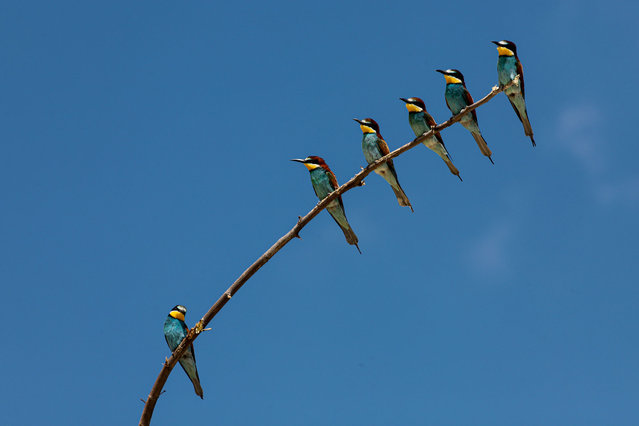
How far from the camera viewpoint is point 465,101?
641 centimetres

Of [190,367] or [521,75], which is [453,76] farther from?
[190,367]

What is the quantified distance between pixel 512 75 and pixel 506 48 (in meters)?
0.36

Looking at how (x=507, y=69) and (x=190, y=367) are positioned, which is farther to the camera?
(x=507, y=69)

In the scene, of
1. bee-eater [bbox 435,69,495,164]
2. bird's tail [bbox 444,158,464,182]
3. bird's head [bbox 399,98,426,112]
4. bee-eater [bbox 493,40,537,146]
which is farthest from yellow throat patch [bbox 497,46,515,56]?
bird's tail [bbox 444,158,464,182]

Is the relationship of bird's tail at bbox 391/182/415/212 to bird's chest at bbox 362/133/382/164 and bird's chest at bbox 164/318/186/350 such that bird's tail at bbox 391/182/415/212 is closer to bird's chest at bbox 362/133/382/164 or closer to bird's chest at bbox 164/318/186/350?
bird's chest at bbox 362/133/382/164

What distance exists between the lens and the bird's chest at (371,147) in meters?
6.47

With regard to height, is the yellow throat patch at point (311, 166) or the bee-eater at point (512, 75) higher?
the bee-eater at point (512, 75)

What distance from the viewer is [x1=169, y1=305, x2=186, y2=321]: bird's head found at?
6.60 m

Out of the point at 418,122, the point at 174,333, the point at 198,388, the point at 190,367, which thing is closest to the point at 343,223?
the point at 418,122

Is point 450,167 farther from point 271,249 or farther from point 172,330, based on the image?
point 172,330

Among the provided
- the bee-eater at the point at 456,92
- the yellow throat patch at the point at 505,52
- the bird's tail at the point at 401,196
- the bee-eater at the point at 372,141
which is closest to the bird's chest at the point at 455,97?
the bee-eater at the point at 456,92

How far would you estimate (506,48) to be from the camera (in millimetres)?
6352

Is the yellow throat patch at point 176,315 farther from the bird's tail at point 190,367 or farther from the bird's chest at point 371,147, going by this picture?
the bird's chest at point 371,147

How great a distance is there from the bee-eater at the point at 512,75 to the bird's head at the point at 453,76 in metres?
0.39
